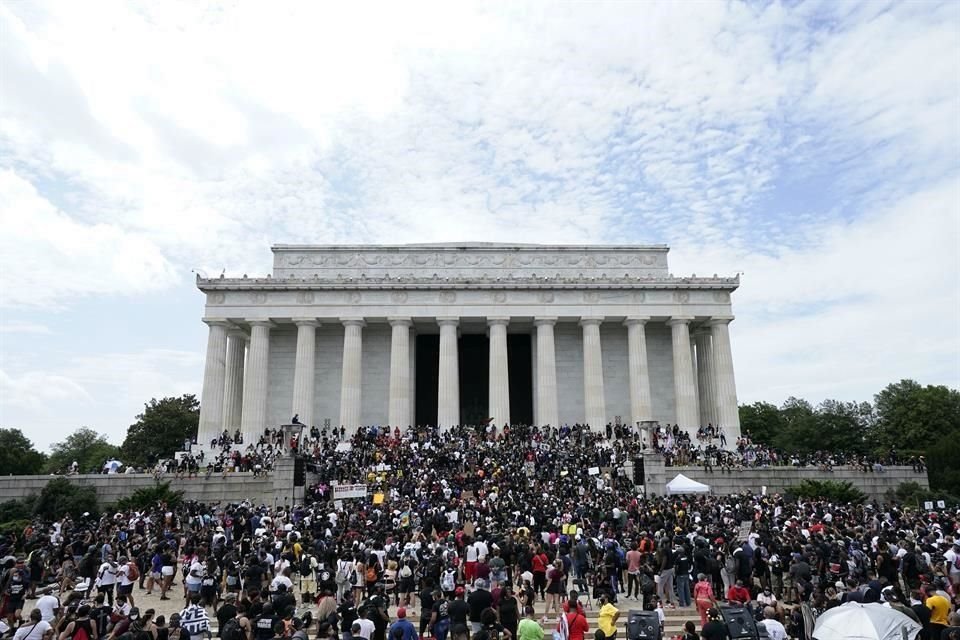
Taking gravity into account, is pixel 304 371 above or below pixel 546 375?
above

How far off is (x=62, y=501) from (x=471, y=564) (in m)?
28.0

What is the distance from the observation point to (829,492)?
3697cm

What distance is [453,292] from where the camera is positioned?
179 feet

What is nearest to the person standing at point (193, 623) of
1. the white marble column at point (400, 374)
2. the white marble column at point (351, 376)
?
the white marble column at point (400, 374)

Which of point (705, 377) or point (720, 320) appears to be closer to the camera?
point (720, 320)

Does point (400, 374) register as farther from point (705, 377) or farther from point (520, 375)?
point (705, 377)

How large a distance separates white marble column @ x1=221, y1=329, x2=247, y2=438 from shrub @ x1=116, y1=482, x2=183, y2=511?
1765 centimetres

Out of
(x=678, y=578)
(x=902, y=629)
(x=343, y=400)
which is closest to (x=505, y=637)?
(x=902, y=629)

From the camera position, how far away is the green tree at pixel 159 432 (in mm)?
76625

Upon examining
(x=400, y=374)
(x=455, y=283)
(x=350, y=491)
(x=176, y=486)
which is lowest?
(x=350, y=491)

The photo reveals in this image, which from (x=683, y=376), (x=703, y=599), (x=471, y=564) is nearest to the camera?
(x=703, y=599)

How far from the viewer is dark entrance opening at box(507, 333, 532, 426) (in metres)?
61.1

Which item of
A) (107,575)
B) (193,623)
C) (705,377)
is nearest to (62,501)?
(107,575)

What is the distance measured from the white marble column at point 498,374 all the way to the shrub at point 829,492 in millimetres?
21624
